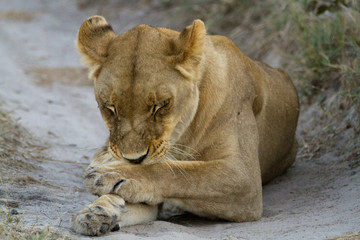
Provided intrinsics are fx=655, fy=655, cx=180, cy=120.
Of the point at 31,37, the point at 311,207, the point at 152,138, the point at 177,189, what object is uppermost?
the point at 152,138

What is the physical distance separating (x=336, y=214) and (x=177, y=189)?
103 centimetres

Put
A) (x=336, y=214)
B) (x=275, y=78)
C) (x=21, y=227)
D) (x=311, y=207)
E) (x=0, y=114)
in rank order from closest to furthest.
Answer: (x=21, y=227) → (x=336, y=214) → (x=311, y=207) → (x=275, y=78) → (x=0, y=114)

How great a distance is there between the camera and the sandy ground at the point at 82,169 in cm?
367

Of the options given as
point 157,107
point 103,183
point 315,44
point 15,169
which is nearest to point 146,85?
point 157,107

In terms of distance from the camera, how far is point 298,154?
232 inches

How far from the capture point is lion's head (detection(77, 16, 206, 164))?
361 cm

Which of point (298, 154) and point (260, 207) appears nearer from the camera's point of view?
point (260, 207)

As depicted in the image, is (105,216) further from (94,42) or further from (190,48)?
(94,42)

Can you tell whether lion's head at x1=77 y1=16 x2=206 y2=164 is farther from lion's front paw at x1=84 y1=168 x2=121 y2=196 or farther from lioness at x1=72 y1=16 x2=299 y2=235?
lion's front paw at x1=84 y1=168 x2=121 y2=196

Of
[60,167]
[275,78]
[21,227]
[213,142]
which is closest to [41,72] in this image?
[60,167]

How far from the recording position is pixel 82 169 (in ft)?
17.6

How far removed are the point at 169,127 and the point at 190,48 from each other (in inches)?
19.1

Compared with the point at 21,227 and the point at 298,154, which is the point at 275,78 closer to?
the point at 298,154

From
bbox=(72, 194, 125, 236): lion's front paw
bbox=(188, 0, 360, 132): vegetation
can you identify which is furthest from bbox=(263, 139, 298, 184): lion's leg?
bbox=(72, 194, 125, 236): lion's front paw
